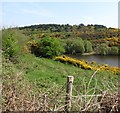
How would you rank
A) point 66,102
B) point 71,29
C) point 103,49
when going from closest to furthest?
1. point 66,102
2. point 103,49
3. point 71,29

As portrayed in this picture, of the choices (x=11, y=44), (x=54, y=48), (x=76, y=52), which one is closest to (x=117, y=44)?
(x=76, y=52)

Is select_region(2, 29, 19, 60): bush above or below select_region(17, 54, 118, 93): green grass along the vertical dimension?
above

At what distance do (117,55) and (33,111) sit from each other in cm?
2548

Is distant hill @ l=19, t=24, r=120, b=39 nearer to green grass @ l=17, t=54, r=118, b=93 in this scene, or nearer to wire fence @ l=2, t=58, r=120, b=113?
green grass @ l=17, t=54, r=118, b=93

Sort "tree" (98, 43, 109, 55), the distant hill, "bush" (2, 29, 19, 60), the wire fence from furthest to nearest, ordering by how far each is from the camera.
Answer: the distant hill, "tree" (98, 43, 109, 55), "bush" (2, 29, 19, 60), the wire fence

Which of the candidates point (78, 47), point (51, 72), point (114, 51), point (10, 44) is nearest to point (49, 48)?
point (10, 44)

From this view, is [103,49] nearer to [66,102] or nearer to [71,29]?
[71,29]

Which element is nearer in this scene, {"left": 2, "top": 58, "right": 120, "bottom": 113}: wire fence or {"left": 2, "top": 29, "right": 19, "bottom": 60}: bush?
{"left": 2, "top": 58, "right": 120, "bottom": 113}: wire fence

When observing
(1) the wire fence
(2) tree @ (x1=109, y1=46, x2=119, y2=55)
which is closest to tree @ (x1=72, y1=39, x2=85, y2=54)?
(2) tree @ (x1=109, y1=46, x2=119, y2=55)

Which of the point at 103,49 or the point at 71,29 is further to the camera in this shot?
the point at 71,29

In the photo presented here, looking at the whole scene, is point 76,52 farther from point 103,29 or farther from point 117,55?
point 103,29

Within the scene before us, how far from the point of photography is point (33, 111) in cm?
335

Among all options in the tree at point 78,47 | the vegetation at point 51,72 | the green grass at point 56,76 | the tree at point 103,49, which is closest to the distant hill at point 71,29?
the vegetation at point 51,72

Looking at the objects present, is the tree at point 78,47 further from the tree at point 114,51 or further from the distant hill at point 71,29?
the distant hill at point 71,29
